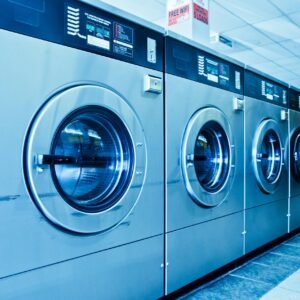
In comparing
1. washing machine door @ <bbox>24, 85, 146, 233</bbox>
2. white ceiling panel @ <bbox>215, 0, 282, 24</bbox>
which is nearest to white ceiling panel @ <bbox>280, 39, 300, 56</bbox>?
white ceiling panel @ <bbox>215, 0, 282, 24</bbox>

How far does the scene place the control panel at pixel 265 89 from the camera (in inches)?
98.9

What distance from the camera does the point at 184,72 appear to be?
1.86m

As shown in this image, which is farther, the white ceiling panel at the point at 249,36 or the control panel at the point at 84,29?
the white ceiling panel at the point at 249,36

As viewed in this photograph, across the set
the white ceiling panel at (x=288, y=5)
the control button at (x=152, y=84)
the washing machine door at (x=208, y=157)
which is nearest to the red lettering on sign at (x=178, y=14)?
the washing machine door at (x=208, y=157)

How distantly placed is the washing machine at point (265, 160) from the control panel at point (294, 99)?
4.8 inches

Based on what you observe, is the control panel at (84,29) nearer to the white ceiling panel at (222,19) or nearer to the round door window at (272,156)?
the round door window at (272,156)

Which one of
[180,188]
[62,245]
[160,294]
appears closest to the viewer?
[62,245]

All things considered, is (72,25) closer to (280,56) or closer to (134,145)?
(134,145)

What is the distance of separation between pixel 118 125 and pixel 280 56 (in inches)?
214

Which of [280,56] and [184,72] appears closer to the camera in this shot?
[184,72]

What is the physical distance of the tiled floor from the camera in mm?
1873

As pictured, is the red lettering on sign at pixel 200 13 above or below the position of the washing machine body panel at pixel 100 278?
above

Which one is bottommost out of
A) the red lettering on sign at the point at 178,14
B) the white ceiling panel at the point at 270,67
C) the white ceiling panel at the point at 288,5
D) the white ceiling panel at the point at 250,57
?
Answer: the red lettering on sign at the point at 178,14

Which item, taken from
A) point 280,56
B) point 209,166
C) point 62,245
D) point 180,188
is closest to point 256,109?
point 209,166
